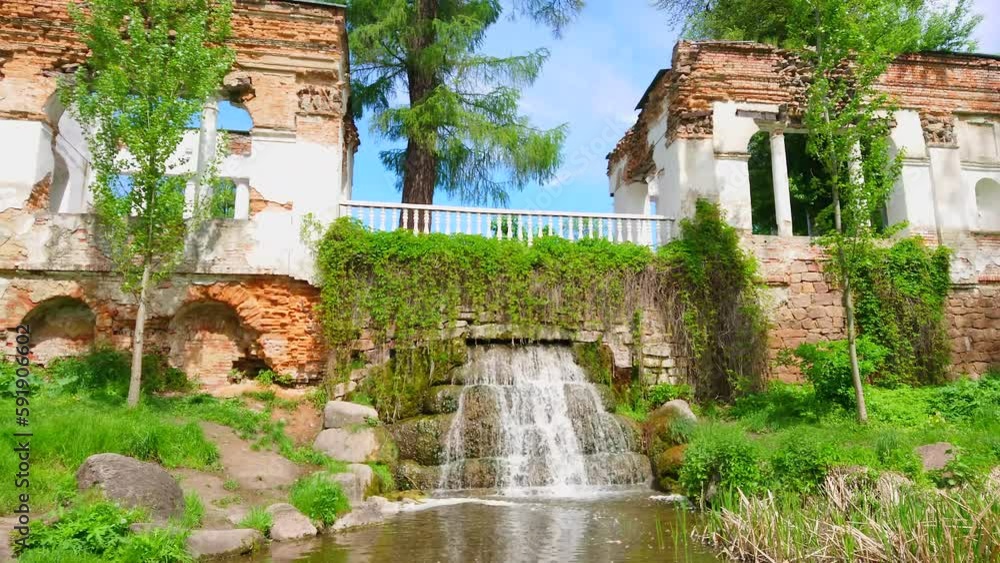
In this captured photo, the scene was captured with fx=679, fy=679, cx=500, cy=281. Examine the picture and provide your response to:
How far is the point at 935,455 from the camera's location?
8078 millimetres

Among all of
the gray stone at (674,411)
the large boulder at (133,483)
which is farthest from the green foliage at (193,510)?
the gray stone at (674,411)

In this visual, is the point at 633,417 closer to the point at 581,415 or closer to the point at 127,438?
the point at 581,415

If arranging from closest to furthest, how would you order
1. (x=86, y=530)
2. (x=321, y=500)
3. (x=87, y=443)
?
(x=86, y=530) → (x=321, y=500) → (x=87, y=443)

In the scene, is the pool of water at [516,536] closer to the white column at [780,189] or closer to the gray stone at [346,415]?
the gray stone at [346,415]

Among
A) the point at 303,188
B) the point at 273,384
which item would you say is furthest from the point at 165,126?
the point at 273,384

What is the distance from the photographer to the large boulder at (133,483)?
6.41 m

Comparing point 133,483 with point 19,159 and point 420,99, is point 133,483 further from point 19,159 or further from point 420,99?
point 420,99

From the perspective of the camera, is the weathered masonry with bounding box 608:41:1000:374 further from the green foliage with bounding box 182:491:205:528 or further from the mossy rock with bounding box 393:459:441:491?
the green foliage with bounding box 182:491:205:528

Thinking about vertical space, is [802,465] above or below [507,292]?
below

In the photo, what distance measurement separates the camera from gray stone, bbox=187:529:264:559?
599cm

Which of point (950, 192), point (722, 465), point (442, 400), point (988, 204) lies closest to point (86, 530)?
point (442, 400)

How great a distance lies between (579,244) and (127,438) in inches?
331

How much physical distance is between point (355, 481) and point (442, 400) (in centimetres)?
252

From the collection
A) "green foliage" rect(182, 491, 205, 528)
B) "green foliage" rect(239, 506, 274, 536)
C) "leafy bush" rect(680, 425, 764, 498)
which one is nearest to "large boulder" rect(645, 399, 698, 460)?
"leafy bush" rect(680, 425, 764, 498)
